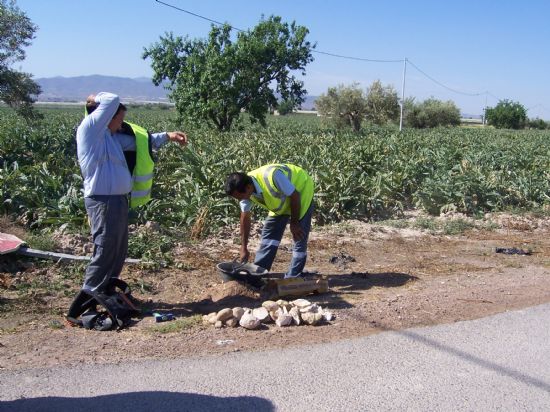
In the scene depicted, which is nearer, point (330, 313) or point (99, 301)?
point (99, 301)

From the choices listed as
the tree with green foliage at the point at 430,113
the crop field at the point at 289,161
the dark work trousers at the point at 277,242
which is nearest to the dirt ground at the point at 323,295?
the dark work trousers at the point at 277,242

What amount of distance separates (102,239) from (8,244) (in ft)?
7.06

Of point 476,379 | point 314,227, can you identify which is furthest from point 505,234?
point 476,379

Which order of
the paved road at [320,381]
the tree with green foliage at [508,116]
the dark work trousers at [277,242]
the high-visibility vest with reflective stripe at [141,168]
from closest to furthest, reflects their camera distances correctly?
the paved road at [320,381], the high-visibility vest with reflective stripe at [141,168], the dark work trousers at [277,242], the tree with green foliage at [508,116]

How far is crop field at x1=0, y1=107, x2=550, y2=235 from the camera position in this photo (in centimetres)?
845

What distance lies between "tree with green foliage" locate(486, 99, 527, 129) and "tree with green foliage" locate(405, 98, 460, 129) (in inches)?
585

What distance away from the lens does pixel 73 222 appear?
7.68 metres

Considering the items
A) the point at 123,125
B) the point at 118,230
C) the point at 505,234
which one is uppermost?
the point at 123,125

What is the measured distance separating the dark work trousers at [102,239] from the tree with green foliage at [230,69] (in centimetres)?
2119

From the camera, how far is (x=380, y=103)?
139ft

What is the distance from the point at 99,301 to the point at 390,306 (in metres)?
2.57

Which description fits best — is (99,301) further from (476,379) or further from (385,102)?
(385,102)

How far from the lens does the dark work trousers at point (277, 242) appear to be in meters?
6.21

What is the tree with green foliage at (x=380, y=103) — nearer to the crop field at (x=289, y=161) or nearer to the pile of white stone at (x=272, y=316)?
the crop field at (x=289, y=161)
